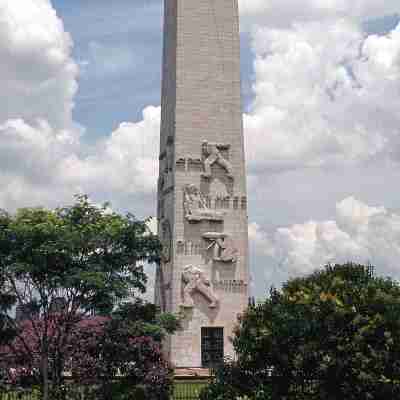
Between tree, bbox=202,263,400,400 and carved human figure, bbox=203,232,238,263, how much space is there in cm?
1395

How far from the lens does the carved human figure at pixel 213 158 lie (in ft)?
115

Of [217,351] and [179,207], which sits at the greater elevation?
[179,207]

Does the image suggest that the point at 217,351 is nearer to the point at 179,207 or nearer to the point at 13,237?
the point at 179,207

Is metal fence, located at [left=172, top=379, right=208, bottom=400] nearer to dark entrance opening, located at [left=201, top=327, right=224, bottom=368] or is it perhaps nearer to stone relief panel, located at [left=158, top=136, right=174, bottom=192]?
dark entrance opening, located at [left=201, top=327, right=224, bottom=368]

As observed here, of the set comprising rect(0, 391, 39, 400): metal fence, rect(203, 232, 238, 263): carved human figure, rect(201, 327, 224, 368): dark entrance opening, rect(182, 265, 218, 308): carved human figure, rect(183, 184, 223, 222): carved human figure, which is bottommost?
rect(0, 391, 39, 400): metal fence

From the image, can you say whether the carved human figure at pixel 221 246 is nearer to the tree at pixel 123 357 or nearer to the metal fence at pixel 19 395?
the tree at pixel 123 357

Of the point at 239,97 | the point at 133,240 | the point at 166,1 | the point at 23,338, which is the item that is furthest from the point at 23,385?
the point at 166,1

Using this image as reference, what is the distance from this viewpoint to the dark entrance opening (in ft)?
113

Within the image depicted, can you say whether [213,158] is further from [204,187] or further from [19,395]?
[19,395]

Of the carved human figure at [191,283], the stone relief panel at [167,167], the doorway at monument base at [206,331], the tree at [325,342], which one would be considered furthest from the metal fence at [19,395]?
the stone relief panel at [167,167]

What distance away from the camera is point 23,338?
88.7 feet

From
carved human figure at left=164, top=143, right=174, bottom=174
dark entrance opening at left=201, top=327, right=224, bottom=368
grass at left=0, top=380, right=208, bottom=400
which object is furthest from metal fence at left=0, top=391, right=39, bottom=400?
carved human figure at left=164, top=143, right=174, bottom=174

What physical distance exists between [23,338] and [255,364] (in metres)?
9.77

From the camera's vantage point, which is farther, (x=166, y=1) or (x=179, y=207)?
(x=166, y=1)
